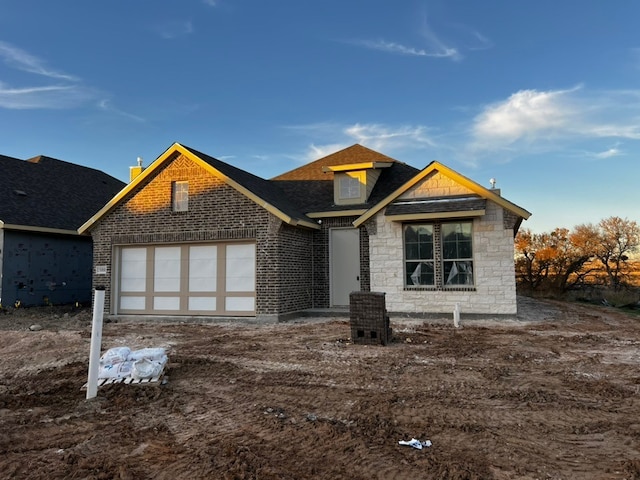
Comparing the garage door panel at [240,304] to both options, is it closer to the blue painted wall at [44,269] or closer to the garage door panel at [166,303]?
the garage door panel at [166,303]

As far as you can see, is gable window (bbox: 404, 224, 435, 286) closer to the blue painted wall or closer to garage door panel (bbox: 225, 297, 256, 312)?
garage door panel (bbox: 225, 297, 256, 312)

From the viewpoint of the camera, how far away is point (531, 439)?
4.08 m

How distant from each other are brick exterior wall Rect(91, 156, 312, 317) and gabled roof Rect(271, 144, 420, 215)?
2.11 metres

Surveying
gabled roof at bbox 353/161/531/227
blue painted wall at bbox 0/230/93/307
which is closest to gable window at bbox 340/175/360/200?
gabled roof at bbox 353/161/531/227

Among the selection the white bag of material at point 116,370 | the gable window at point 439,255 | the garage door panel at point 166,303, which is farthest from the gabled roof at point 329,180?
the white bag of material at point 116,370

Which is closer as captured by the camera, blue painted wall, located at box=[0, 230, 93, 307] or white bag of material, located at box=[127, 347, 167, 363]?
white bag of material, located at box=[127, 347, 167, 363]

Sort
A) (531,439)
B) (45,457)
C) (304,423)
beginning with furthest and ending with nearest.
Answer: (304,423), (531,439), (45,457)

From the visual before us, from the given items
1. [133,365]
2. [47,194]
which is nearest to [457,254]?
[133,365]

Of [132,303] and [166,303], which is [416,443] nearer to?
[166,303]

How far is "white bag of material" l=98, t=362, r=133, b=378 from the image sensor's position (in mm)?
6168

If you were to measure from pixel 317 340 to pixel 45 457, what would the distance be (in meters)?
6.32

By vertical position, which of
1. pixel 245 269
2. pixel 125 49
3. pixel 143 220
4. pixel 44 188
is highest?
pixel 125 49

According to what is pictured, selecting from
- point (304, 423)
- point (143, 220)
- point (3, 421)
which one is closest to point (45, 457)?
point (3, 421)

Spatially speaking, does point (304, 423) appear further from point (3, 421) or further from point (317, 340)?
point (317, 340)
